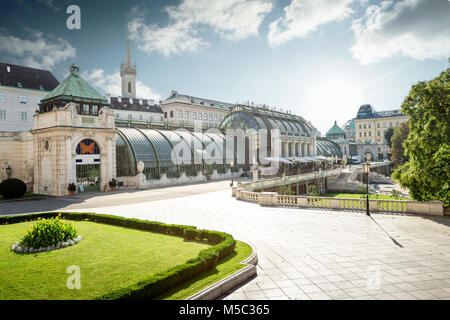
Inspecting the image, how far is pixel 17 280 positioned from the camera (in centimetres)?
827

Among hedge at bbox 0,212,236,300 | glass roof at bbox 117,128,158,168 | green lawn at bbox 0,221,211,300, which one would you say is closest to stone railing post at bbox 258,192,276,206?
hedge at bbox 0,212,236,300

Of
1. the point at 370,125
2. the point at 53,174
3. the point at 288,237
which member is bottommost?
the point at 288,237

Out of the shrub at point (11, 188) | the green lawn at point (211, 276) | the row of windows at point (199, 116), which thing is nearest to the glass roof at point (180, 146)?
the shrub at point (11, 188)

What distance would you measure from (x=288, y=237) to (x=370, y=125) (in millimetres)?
133622

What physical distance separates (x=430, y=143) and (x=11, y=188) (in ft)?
132

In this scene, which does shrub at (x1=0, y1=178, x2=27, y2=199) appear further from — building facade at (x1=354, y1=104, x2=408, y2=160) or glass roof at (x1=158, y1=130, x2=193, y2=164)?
building facade at (x1=354, y1=104, x2=408, y2=160)

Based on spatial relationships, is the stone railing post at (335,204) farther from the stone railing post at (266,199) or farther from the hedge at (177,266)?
the hedge at (177,266)

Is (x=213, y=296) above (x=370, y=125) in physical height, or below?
below

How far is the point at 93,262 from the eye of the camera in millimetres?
9773

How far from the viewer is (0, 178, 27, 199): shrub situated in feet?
100
